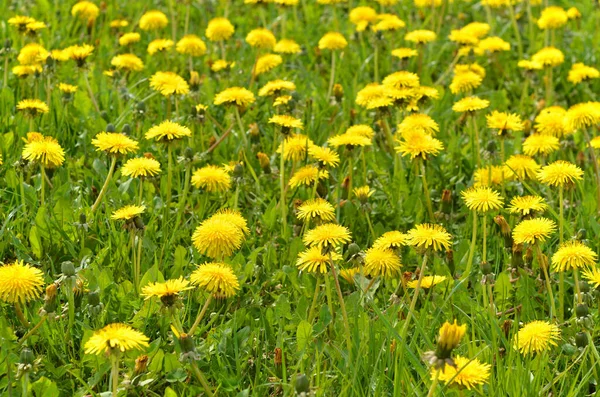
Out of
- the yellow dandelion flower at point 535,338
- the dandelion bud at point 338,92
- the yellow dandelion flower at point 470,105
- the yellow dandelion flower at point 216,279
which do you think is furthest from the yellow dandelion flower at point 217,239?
the dandelion bud at point 338,92

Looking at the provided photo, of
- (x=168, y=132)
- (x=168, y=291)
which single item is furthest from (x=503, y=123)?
(x=168, y=291)

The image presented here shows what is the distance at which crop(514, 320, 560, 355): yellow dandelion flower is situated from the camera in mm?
2491

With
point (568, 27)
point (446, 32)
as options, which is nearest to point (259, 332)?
point (446, 32)

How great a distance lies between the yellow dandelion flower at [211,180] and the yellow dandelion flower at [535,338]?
1.18 metres

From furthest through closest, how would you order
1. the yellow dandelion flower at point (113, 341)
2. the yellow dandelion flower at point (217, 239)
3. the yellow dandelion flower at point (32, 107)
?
the yellow dandelion flower at point (32, 107) < the yellow dandelion flower at point (217, 239) < the yellow dandelion flower at point (113, 341)

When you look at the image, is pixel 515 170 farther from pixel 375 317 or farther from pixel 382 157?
Answer: pixel 375 317

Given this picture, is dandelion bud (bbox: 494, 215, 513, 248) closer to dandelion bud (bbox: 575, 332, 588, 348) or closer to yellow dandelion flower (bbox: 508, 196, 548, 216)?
yellow dandelion flower (bbox: 508, 196, 548, 216)

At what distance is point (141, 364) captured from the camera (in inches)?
92.6

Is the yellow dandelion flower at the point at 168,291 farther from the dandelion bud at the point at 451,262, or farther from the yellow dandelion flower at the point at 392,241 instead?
the dandelion bud at the point at 451,262

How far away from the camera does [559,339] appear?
260cm

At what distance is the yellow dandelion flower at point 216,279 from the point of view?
8.32 ft

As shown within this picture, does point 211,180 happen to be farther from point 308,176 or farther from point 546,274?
point 546,274

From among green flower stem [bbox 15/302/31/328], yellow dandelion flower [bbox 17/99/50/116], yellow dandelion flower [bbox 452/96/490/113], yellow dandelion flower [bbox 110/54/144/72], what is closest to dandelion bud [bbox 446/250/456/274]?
yellow dandelion flower [bbox 452/96/490/113]

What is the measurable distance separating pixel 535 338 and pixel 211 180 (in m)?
1.26
